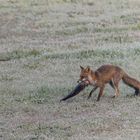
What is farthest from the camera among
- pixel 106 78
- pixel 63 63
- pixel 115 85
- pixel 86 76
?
pixel 63 63

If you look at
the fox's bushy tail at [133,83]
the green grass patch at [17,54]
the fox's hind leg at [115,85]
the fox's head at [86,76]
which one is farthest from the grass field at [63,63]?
the fox's head at [86,76]

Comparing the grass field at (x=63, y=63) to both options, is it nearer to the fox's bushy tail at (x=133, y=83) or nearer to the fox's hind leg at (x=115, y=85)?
the fox's hind leg at (x=115, y=85)

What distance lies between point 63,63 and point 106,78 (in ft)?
13.5

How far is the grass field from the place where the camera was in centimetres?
1022

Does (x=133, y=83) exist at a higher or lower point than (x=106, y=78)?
lower

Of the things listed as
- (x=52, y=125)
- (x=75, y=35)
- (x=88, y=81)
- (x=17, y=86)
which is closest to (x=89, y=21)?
(x=75, y=35)

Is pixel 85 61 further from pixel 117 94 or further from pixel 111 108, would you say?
pixel 111 108

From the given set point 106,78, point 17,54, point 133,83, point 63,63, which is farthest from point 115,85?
point 17,54

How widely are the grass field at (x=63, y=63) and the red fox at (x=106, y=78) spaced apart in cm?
27

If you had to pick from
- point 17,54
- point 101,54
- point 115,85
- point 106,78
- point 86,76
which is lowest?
point 17,54

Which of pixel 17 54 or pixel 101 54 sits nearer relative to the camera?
pixel 101 54

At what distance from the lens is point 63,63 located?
1633cm

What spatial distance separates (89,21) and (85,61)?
27.0 feet

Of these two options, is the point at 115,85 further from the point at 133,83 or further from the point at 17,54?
the point at 17,54
